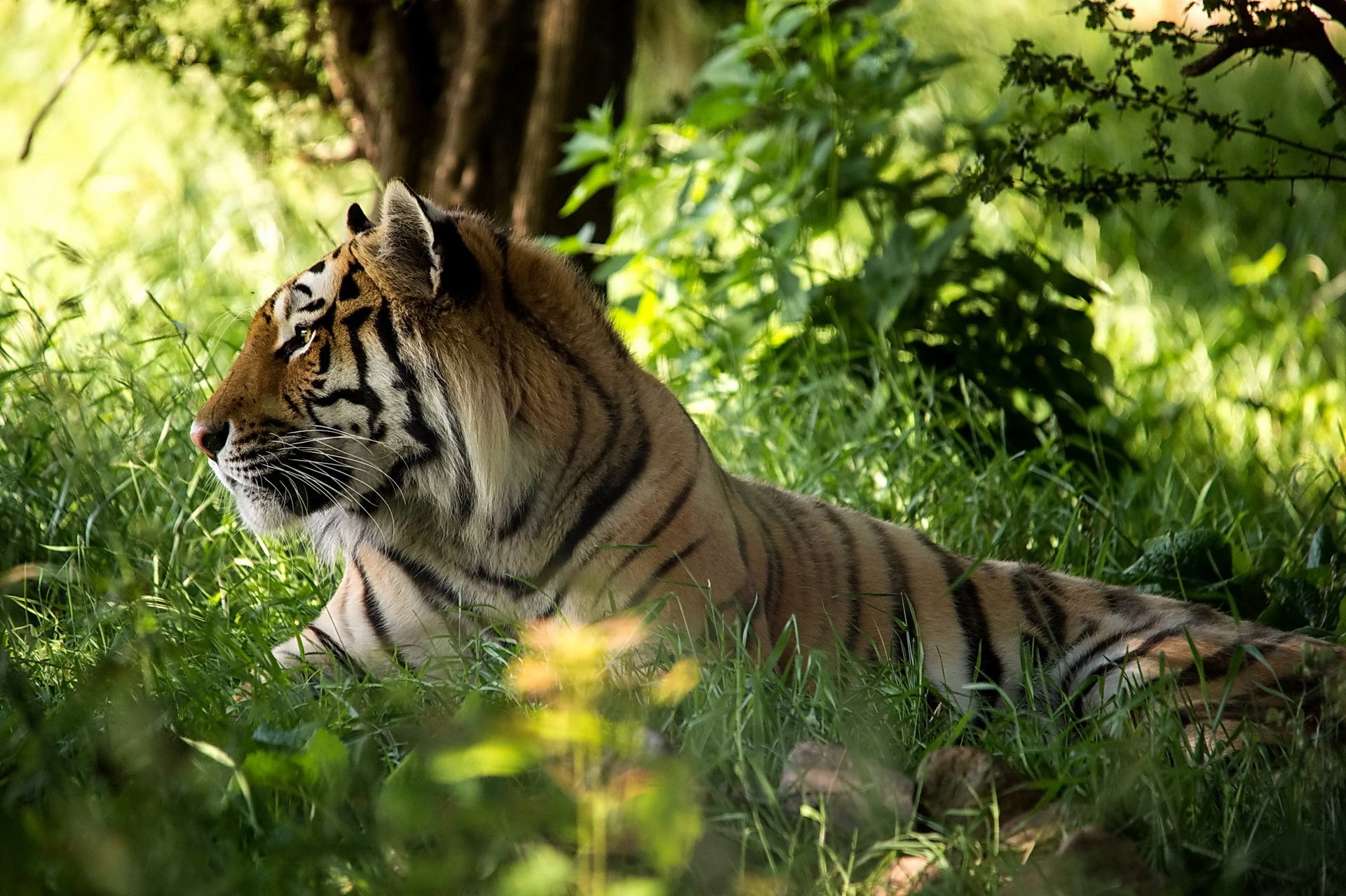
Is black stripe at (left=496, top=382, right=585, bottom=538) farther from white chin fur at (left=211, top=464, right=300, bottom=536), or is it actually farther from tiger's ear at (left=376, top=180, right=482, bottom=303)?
white chin fur at (left=211, top=464, right=300, bottom=536)

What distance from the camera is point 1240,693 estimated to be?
2361 millimetres

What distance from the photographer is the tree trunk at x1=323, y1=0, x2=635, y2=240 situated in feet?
13.9

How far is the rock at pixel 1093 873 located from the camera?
62.4 inches

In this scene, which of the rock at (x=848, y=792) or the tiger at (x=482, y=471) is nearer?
the rock at (x=848, y=792)

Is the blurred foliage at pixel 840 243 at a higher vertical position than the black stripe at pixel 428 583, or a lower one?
higher

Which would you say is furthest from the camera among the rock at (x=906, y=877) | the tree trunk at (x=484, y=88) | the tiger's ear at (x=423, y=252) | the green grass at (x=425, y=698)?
the tree trunk at (x=484, y=88)

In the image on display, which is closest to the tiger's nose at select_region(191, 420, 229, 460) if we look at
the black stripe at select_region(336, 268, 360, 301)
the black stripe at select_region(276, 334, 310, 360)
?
the black stripe at select_region(276, 334, 310, 360)

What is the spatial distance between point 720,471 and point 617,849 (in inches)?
46.7

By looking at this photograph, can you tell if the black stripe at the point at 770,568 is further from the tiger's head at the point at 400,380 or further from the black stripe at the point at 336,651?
the black stripe at the point at 336,651

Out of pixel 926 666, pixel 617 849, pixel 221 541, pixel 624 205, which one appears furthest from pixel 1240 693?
pixel 624 205

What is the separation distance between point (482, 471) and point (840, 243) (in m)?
2.02

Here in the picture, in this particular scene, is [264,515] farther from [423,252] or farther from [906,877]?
[906,877]

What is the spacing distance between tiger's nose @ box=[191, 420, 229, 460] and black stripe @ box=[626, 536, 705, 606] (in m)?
0.85

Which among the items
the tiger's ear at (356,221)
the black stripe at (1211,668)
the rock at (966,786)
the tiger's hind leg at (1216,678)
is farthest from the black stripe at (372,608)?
the black stripe at (1211,668)
